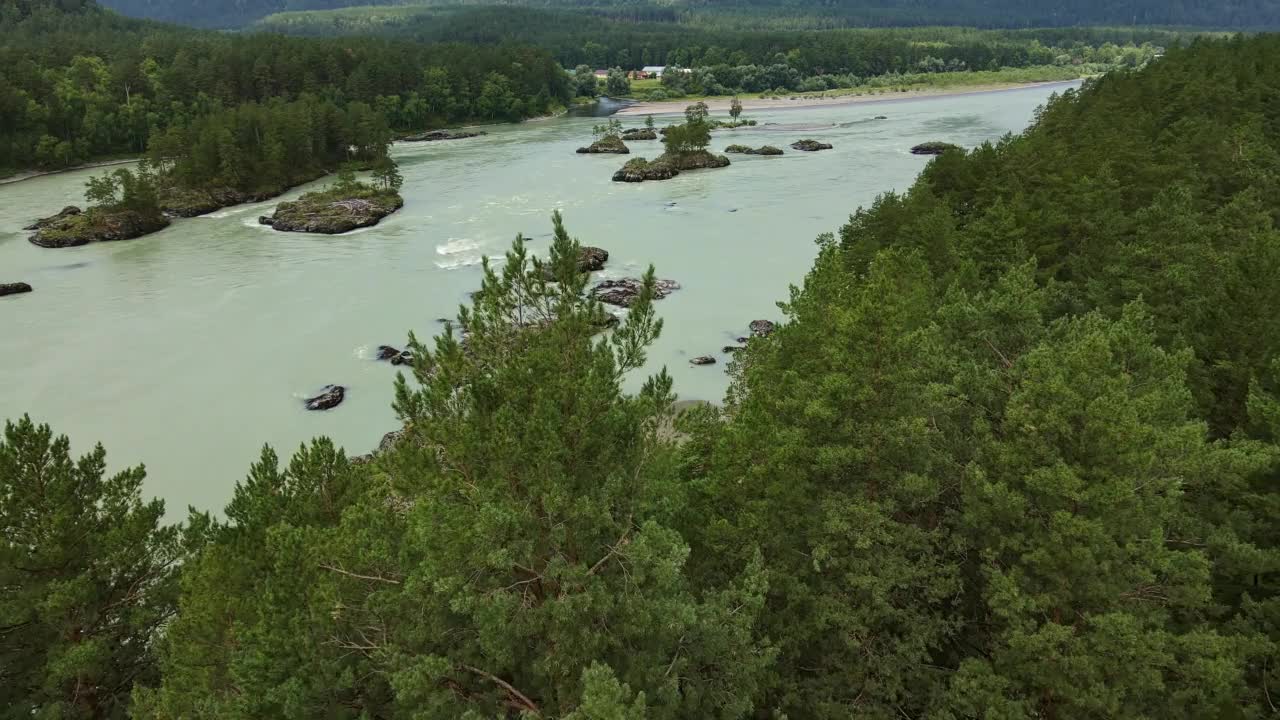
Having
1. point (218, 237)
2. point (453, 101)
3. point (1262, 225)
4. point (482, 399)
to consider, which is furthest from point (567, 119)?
point (482, 399)

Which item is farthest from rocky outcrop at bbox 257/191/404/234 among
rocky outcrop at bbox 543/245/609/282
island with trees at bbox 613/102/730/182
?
island with trees at bbox 613/102/730/182

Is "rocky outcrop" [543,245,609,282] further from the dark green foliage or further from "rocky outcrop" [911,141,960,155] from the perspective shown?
"rocky outcrop" [911,141,960,155]

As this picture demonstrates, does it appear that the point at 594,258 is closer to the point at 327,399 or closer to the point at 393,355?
the point at 393,355

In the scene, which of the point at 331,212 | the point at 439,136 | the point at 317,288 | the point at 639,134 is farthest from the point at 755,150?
the point at 317,288

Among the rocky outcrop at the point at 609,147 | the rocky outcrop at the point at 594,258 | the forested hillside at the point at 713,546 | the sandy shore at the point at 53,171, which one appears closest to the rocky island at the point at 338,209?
the rocky outcrop at the point at 594,258

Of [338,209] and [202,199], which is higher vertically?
[202,199]

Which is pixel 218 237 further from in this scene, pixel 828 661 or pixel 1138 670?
pixel 1138 670

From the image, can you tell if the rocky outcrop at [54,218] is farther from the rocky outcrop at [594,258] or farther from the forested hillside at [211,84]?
the rocky outcrop at [594,258]
